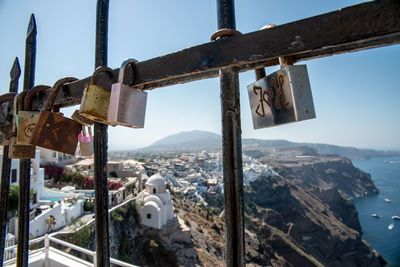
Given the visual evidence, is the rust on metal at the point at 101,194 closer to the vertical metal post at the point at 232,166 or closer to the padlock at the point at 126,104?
the padlock at the point at 126,104

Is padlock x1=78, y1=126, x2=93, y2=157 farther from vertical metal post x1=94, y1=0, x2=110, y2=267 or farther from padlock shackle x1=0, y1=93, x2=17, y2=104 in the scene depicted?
padlock shackle x1=0, y1=93, x2=17, y2=104

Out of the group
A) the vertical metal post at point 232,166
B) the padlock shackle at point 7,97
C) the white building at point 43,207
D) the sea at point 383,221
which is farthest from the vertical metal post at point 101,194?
the sea at point 383,221

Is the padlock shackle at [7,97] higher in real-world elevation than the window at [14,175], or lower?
higher

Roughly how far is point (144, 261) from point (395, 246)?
208 ft

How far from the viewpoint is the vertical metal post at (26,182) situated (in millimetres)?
1444

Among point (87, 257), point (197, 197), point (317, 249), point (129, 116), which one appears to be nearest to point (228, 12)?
point (129, 116)

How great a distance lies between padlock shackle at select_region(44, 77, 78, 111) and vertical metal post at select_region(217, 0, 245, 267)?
2.94 feet

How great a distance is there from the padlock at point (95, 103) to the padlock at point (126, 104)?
9 cm

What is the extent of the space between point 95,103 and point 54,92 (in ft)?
1.36

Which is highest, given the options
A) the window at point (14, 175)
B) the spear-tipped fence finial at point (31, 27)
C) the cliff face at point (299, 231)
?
the spear-tipped fence finial at point (31, 27)

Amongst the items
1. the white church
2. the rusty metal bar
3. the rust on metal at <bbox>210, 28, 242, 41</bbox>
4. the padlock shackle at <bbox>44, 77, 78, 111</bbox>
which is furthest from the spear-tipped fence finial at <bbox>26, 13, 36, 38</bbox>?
the white church

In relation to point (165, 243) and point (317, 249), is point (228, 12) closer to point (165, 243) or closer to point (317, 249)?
point (165, 243)

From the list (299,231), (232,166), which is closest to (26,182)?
(232,166)

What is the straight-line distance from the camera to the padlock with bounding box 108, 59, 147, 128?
2.88 ft
